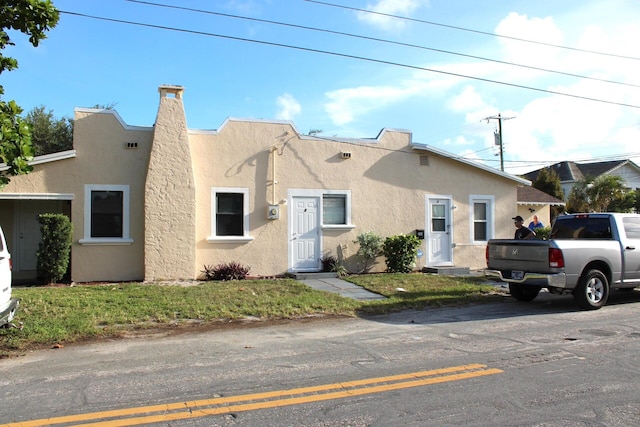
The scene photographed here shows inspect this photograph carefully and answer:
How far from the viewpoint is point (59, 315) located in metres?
8.62

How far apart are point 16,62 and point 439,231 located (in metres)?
12.5

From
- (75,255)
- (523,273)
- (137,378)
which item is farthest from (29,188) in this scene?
(523,273)

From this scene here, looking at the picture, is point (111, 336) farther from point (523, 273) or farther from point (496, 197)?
point (496, 197)

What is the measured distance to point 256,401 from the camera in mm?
4793

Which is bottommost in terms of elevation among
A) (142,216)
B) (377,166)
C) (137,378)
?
(137,378)

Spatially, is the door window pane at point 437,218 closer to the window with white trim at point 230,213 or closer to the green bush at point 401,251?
the green bush at point 401,251

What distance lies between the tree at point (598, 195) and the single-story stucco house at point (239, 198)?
15598 mm

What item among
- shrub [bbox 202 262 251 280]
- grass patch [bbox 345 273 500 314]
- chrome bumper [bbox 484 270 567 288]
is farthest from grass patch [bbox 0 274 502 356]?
chrome bumper [bbox 484 270 567 288]

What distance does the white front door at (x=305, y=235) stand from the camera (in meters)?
14.8

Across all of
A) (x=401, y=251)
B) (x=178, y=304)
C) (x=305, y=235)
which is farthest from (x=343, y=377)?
(x=401, y=251)

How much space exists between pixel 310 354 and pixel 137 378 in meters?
2.16

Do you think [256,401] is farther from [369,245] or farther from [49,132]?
[49,132]

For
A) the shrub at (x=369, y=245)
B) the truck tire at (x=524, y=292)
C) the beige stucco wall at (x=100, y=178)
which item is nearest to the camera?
the truck tire at (x=524, y=292)

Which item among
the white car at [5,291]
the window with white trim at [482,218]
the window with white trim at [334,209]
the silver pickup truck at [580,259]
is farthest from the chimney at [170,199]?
the window with white trim at [482,218]
